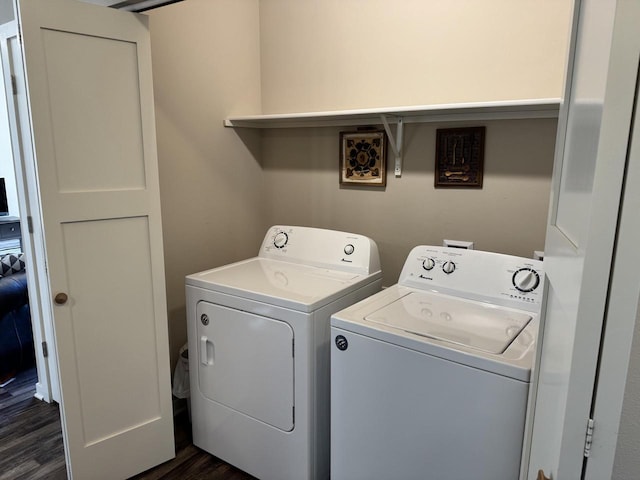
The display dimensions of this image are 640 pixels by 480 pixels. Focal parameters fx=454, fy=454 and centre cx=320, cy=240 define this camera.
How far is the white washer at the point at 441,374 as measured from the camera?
1.38 meters

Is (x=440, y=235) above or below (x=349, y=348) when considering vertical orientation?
above

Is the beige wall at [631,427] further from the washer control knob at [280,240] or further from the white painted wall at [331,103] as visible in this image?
the washer control knob at [280,240]

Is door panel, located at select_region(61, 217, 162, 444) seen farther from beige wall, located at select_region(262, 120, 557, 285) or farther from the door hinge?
the door hinge

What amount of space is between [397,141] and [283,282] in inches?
38.0

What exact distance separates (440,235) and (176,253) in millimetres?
1430

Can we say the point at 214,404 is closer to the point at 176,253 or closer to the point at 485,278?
the point at 176,253

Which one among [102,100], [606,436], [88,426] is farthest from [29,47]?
[606,436]

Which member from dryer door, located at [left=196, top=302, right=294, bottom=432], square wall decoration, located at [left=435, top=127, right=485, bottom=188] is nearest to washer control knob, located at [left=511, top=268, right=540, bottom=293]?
square wall decoration, located at [left=435, top=127, right=485, bottom=188]

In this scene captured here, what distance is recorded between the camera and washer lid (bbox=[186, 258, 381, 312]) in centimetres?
189

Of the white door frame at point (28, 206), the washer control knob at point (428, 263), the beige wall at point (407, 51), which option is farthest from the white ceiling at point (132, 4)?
the washer control knob at point (428, 263)

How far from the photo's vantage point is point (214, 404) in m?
2.21

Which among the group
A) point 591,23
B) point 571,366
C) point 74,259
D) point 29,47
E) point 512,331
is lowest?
point 512,331

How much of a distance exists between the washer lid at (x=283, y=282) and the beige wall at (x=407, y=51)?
0.96m

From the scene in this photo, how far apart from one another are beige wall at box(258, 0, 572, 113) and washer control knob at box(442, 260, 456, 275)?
2.65 ft
